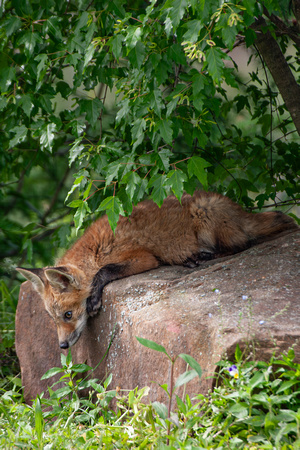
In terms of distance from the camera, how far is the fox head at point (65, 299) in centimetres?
421

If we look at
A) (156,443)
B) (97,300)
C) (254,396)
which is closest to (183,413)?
(156,443)

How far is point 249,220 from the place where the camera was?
4867mm

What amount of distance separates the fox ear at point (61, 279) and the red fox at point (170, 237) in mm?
163

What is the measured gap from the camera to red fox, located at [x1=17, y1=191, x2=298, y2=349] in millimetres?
4652

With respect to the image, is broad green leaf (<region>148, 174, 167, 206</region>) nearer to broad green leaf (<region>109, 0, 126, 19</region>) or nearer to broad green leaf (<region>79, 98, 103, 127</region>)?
broad green leaf (<region>79, 98, 103, 127</region>)

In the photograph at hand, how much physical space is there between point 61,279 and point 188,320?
1.52 meters

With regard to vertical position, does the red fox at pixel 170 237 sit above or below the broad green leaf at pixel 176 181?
below

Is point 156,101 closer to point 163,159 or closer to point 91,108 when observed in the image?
point 163,159

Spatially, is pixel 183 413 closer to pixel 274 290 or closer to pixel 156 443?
pixel 156 443

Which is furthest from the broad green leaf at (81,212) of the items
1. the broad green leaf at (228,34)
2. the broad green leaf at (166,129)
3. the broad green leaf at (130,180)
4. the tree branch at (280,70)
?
the tree branch at (280,70)

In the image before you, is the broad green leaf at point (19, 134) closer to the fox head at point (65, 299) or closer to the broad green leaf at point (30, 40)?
the broad green leaf at point (30, 40)

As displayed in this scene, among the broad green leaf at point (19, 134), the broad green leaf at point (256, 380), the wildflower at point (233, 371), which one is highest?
the broad green leaf at point (19, 134)

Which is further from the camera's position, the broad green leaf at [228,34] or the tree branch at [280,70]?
the tree branch at [280,70]

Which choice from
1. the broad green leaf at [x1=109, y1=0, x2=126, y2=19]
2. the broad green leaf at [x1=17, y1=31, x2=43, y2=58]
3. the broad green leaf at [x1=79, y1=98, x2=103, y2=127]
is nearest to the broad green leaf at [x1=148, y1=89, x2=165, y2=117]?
the broad green leaf at [x1=109, y1=0, x2=126, y2=19]
